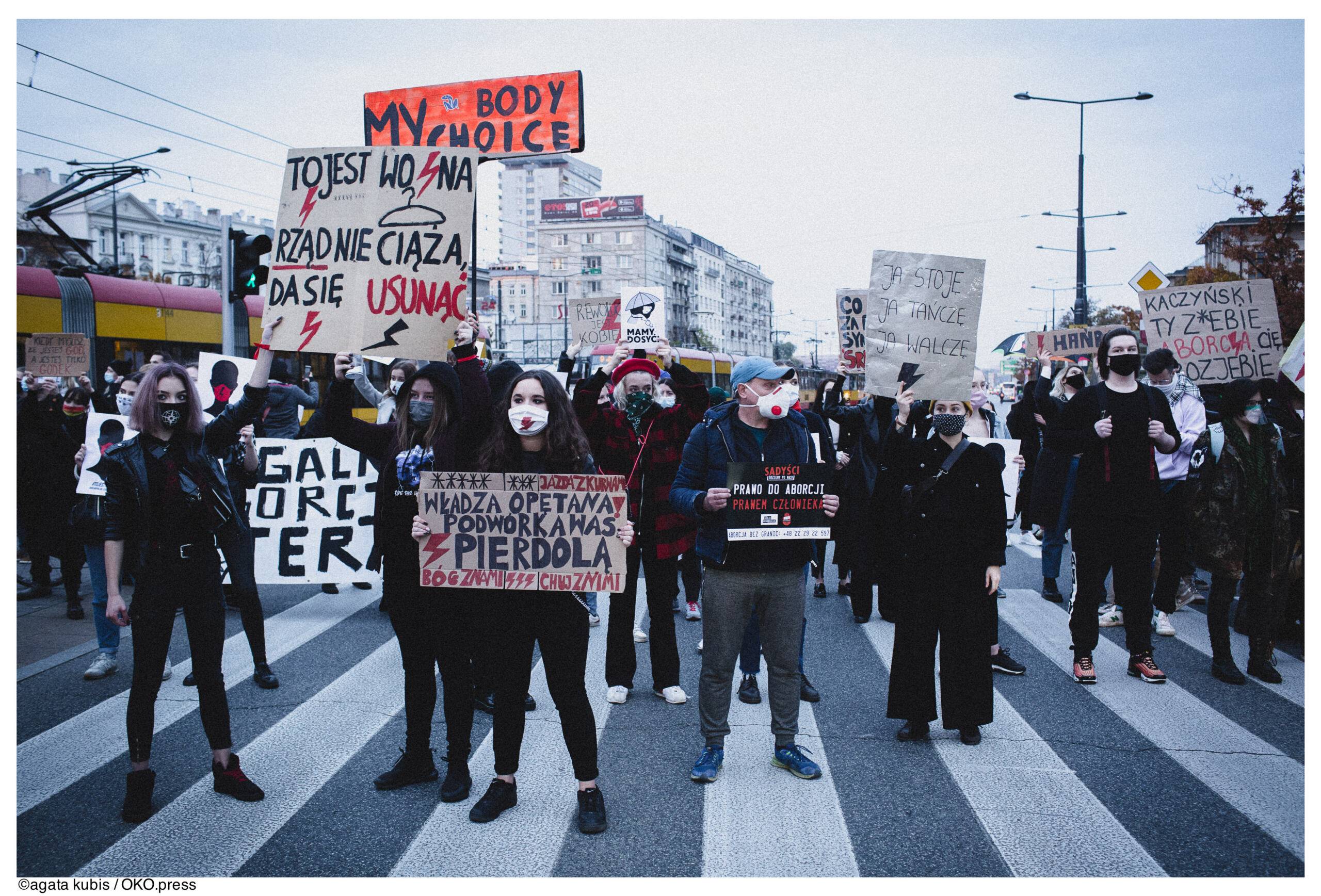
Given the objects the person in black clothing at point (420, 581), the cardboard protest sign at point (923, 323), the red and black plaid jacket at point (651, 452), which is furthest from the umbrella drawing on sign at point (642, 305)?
the person in black clothing at point (420, 581)

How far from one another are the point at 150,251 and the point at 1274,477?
9146 centimetres

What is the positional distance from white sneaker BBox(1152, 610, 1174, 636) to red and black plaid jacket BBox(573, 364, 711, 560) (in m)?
3.74

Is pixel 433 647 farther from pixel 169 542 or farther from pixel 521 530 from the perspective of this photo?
pixel 169 542

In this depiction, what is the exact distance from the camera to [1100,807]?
3.90 m

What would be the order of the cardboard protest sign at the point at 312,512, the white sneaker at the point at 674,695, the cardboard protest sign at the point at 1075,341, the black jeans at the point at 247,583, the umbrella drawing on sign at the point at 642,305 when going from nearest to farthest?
the black jeans at the point at 247,583 < the white sneaker at the point at 674,695 < the cardboard protest sign at the point at 312,512 < the umbrella drawing on sign at the point at 642,305 < the cardboard protest sign at the point at 1075,341

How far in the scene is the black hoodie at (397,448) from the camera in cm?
409

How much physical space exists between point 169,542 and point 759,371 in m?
2.67

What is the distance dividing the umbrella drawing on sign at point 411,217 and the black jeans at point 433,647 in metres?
1.91

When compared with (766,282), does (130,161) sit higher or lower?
lower

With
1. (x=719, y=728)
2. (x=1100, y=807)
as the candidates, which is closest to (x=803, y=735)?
(x=719, y=728)

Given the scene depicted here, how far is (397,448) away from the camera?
419 centimetres

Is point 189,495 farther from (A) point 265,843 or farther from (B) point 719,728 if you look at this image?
(B) point 719,728

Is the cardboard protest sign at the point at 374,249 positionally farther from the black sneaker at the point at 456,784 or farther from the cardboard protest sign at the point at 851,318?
the cardboard protest sign at the point at 851,318

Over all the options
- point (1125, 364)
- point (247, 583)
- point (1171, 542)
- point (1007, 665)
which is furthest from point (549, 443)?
point (1171, 542)
